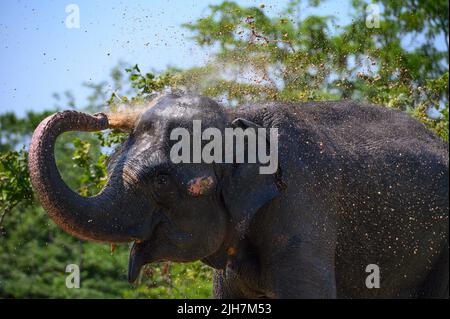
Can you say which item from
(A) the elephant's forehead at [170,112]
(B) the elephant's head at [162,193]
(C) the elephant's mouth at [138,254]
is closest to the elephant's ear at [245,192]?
(B) the elephant's head at [162,193]

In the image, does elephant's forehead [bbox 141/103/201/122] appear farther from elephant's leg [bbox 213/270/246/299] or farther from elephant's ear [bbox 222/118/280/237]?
elephant's leg [bbox 213/270/246/299]

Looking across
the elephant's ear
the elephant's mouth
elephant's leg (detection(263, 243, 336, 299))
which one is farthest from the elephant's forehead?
elephant's leg (detection(263, 243, 336, 299))

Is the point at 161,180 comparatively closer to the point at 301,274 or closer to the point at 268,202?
the point at 268,202

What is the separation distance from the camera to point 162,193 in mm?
5859

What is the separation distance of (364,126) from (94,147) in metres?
7.18

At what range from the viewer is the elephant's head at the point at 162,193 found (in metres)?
5.60

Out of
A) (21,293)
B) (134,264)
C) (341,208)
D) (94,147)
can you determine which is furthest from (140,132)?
(21,293)

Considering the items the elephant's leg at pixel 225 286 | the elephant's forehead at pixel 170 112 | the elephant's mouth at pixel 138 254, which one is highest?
the elephant's forehead at pixel 170 112

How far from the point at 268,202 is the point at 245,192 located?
0.54 feet

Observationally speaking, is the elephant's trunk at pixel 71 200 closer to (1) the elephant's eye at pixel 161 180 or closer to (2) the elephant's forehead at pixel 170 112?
(1) the elephant's eye at pixel 161 180

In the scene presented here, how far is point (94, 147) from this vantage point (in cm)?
1359

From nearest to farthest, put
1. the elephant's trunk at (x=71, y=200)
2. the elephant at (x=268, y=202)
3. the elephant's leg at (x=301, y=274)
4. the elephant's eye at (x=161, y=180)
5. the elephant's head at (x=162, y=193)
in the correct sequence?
1. the elephant's trunk at (x=71, y=200)
2. the elephant's head at (x=162, y=193)
3. the elephant at (x=268, y=202)
4. the elephant's eye at (x=161, y=180)
5. the elephant's leg at (x=301, y=274)

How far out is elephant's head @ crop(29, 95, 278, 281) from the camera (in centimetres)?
560

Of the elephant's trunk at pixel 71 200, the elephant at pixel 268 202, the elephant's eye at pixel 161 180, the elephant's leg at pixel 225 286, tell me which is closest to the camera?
the elephant's trunk at pixel 71 200
